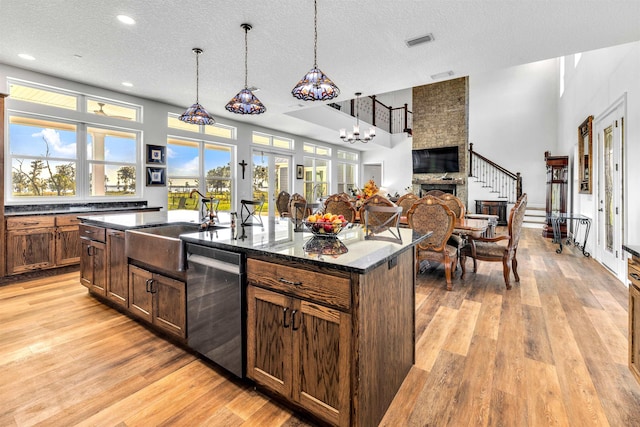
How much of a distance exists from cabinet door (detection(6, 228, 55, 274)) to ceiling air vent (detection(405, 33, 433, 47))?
202 inches

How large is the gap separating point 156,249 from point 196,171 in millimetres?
4789

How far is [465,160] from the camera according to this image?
8.10 metres

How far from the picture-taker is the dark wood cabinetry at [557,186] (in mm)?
7059

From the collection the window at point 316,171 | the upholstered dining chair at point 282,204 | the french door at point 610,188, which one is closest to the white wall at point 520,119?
the window at point 316,171

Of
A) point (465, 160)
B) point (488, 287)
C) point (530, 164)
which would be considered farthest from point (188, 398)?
point (530, 164)

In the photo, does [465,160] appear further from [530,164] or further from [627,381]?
[627,381]

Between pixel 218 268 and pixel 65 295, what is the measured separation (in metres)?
2.81

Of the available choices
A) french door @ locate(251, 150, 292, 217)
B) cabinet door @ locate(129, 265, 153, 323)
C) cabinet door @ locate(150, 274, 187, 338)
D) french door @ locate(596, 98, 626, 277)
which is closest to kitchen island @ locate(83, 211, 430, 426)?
cabinet door @ locate(150, 274, 187, 338)

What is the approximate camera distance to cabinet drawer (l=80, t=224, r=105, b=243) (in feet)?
9.73

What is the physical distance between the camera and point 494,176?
32.8 ft

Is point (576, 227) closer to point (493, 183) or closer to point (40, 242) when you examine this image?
point (493, 183)

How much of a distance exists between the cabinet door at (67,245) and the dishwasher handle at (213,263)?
3.50 meters

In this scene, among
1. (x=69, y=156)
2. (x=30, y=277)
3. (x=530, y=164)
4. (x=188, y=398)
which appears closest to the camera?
(x=188, y=398)

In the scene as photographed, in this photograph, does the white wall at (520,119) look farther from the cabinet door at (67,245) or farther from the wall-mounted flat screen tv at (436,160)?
the cabinet door at (67,245)
